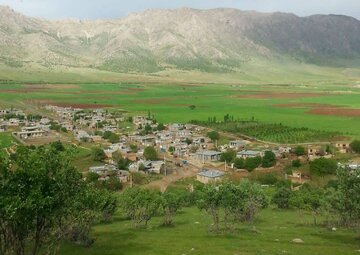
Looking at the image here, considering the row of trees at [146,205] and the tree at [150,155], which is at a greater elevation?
the row of trees at [146,205]

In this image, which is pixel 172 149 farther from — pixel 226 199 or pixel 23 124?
pixel 226 199

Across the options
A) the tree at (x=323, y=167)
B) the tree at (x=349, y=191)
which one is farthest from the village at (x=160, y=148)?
the tree at (x=349, y=191)

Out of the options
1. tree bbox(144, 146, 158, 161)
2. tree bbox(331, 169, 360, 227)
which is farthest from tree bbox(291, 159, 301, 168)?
tree bbox(331, 169, 360, 227)

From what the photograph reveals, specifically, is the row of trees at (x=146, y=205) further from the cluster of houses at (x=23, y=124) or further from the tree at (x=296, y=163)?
the cluster of houses at (x=23, y=124)

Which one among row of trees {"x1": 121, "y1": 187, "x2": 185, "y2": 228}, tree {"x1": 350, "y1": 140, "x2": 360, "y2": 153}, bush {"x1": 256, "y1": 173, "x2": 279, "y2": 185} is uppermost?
row of trees {"x1": 121, "y1": 187, "x2": 185, "y2": 228}

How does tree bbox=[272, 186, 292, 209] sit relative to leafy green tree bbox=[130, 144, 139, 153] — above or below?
above

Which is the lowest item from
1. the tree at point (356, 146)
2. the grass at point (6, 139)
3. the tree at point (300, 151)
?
the grass at point (6, 139)

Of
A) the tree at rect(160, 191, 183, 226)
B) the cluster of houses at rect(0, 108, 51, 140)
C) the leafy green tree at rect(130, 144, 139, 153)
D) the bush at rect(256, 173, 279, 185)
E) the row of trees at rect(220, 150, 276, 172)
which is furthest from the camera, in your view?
the cluster of houses at rect(0, 108, 51, 140)

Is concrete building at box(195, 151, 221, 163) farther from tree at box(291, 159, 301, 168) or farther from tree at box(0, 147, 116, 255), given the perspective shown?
tree at box(0, 147, 116, 255)
